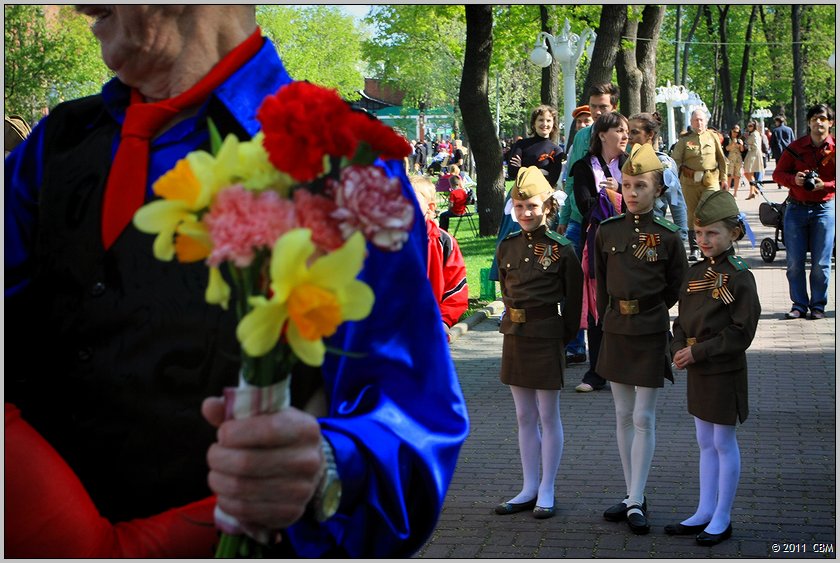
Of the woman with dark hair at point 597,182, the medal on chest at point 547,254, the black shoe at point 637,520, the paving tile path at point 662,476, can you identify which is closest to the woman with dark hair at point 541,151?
the paving tile path at point 662,476

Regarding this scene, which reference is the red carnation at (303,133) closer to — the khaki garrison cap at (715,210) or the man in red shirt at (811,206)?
the khaki garrison cap at (715,210)

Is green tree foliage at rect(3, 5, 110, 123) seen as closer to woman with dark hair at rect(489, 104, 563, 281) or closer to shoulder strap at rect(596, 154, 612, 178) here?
woman with dark hair at rect(489, 104, 563, 281)

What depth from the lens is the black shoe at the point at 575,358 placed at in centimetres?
1096

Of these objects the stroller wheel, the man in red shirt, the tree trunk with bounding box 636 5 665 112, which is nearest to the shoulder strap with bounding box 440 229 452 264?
the man in red shirt

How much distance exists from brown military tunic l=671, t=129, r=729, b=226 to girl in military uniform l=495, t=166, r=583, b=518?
9385 mm

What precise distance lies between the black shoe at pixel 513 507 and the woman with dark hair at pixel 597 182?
253cm

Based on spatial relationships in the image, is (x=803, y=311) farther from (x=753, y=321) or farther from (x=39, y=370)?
(x=39, y=370)

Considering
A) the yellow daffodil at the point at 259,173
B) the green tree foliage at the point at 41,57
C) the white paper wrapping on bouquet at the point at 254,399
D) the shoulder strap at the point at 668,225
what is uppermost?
the green tree foliage at the point at 41,57

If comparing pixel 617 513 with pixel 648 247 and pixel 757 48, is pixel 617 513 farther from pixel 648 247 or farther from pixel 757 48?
pixel 757 48

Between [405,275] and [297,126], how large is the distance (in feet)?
1.40

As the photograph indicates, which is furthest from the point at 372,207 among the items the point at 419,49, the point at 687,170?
the point at 419,49

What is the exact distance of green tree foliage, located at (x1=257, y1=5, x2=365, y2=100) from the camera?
219 feet

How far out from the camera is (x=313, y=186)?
60.9 inches

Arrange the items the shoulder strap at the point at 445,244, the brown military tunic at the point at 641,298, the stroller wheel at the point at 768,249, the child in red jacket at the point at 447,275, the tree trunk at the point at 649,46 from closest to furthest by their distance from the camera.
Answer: the brown military tunic at the point at 641,298
the child in red jacket at the point at 447,275
the shoulder strap at the point at 445,244
the stroller wheel at the point at 768,249
the tree trunk at the point at 649,46
